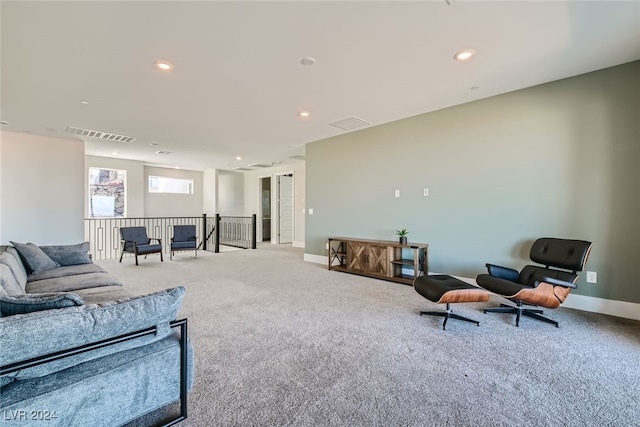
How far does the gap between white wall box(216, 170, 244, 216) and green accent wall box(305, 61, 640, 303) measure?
6.47 m

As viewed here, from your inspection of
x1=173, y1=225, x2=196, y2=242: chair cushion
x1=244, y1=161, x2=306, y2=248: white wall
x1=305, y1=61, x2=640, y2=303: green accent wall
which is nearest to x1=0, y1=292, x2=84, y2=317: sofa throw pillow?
x1=305, y1=61, x2=640, y2=303: green accent wall

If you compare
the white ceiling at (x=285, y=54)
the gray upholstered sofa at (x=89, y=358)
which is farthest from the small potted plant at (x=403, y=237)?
the gray upholstered sofa at (x=89, y=358)

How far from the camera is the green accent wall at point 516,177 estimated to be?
3.04 meters

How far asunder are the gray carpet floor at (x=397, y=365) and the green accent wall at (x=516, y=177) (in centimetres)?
81

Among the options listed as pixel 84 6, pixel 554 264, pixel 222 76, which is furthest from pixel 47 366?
pixel 554 264

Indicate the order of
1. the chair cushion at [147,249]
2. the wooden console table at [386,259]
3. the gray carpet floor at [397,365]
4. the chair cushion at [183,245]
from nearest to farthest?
the gray carpet floor at [397,365] → the wooden console table at [386,259] → the chair cushion at [147,249] → the chair cushion at [183,245]

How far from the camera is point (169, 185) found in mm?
9648

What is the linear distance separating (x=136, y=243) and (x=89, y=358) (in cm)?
565

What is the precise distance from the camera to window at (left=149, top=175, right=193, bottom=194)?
9.23m

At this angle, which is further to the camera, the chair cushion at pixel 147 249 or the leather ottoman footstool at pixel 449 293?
the chair cushion at pixel 147 249

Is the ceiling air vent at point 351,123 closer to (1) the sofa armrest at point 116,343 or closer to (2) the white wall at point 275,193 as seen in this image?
(2) the white wall at point 275,193

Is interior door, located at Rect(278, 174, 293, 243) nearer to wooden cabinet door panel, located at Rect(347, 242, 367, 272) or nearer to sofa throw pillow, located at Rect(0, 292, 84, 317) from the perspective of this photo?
wooden cabinet door panel, located at Rect(347, 242, 367, 272)

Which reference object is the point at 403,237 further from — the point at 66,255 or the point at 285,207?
the point at 285,207

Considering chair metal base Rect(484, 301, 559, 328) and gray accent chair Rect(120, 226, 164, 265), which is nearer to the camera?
chair metal base Rect(484, 301, 559, 328)
